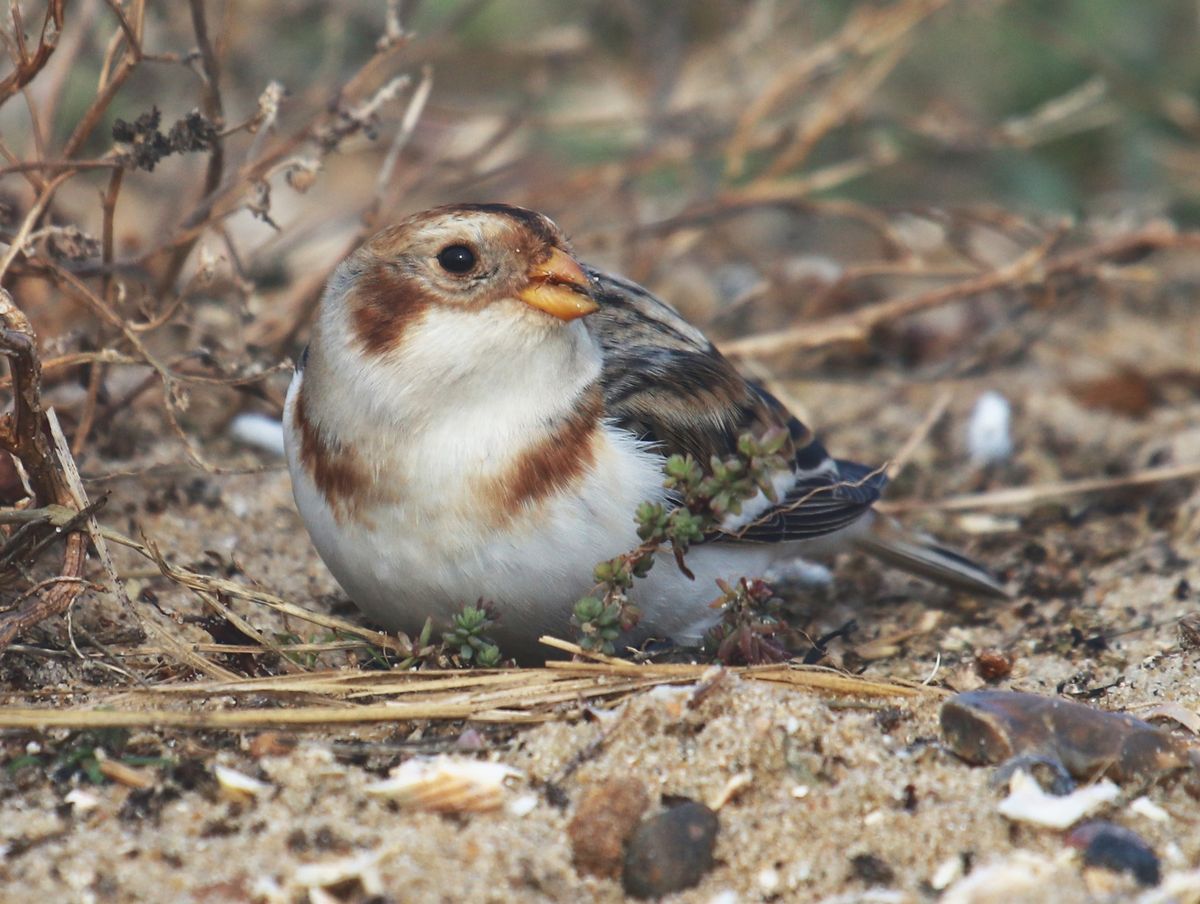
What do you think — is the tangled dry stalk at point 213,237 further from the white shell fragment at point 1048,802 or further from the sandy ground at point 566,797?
the white shell fragment at point 1048,802

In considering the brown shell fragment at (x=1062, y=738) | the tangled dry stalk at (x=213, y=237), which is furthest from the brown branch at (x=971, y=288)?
the brown shell fragment at (x=1062, y=738)

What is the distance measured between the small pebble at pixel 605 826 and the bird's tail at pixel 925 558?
4.62 ft

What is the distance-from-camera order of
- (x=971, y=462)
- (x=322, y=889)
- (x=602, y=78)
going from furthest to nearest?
(x=602, y=78), (x=971, y=462), (x=322, y=889)

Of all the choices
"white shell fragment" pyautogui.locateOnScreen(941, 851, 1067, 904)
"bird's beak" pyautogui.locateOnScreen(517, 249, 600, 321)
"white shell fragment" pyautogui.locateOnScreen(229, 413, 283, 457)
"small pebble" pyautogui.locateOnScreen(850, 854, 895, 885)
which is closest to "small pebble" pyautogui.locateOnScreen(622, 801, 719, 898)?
"small pebble" pyautogui.locateOnScreen(850, 854, 895, 885)

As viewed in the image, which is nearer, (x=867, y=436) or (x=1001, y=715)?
(x=1001, y=715)

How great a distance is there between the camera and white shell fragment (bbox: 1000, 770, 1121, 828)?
211 centimetres

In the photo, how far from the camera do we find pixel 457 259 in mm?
2584

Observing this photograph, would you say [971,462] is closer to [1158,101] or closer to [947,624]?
[947,624]

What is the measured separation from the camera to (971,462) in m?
4.23

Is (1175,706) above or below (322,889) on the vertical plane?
below

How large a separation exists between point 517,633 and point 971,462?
200 centimetres

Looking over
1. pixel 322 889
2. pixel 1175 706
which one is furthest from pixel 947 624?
pixel 322 889

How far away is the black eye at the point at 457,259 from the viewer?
2580 millimetres

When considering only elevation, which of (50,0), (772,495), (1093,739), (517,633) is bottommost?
(1093,739)
